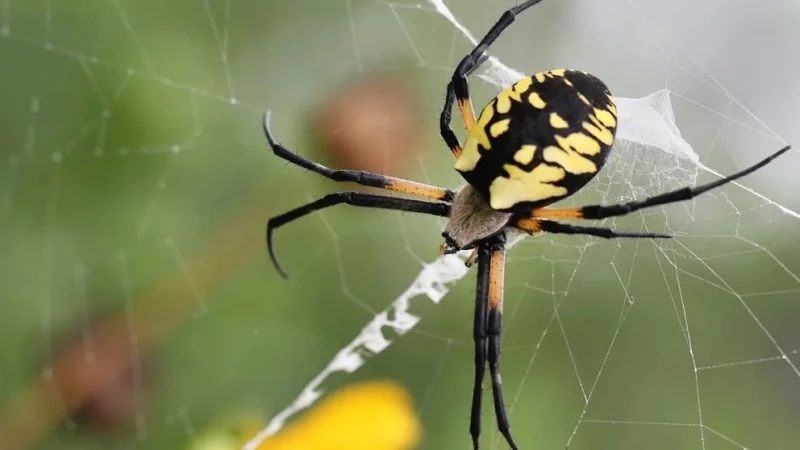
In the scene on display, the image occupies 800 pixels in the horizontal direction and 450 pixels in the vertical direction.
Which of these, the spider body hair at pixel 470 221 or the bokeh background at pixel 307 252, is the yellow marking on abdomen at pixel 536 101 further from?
the bokeh background at pixel 307 252

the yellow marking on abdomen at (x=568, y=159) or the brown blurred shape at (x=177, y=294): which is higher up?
the yellow marking on abdomen at (x=568, y=159)

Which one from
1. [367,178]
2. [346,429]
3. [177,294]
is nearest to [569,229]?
[367,178]

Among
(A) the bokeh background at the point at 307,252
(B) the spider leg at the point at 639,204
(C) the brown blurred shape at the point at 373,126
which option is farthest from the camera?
(C) the brown blurred shape at the point at 373,126

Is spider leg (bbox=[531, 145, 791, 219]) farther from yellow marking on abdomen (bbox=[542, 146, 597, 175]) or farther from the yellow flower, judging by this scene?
the yellow flower

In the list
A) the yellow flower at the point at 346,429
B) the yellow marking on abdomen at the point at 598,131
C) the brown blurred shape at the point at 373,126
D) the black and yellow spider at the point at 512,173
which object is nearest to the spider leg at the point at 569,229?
the black and yellow spider at the point at 512,173

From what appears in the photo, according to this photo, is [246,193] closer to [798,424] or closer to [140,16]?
[140,16]

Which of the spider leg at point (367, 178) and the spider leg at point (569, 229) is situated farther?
the spider leg at point (367, 178)

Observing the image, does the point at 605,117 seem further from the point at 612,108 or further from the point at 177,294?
the point at 177,294
